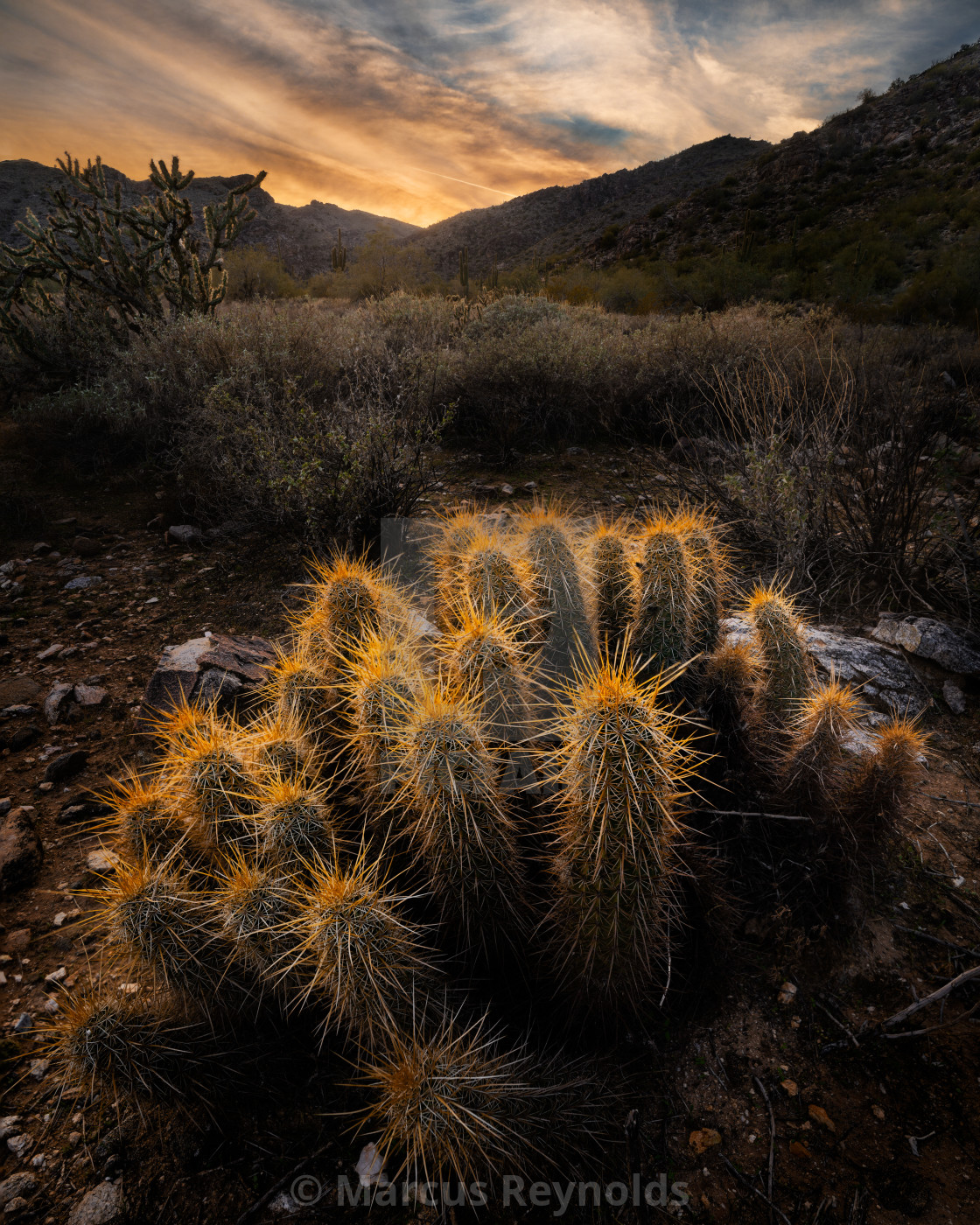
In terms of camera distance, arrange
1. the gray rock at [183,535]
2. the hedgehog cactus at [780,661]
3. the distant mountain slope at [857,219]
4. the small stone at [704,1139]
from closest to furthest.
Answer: the small stone at [704,1139], the hedgehog cactus at [780,661], the gray rock at [183,535], the distant mountain slope at [857,219]

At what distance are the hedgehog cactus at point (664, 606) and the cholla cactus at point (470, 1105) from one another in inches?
53.6

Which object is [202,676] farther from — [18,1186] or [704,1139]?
[704,1139]

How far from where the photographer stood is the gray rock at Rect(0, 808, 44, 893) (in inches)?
99.7

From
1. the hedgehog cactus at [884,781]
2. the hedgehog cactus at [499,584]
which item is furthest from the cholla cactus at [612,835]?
the hedgehog cactus at [884,781]

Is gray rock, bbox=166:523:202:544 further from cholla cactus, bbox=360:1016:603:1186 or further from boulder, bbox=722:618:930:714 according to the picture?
cholla cactus, bbox=360:1016:603:1186

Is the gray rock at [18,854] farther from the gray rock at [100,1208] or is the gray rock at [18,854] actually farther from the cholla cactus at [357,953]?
the cholla cactus at [357,953]

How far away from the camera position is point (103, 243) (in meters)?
8.30

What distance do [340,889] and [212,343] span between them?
24.1 feet

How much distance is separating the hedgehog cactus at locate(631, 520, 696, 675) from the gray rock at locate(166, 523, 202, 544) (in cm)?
455

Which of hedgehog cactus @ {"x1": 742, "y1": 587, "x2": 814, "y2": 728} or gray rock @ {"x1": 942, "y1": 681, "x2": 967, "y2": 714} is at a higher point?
hedgehog cactus @ {"x1": 742, "y1": 587, "x2": 814, "y2": 728}

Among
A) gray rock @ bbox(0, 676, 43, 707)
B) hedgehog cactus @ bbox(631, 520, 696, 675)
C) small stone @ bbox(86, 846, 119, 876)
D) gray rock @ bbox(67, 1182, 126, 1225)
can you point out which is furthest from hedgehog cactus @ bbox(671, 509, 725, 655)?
gray rock @ bbox(0, 676, 43, 707)

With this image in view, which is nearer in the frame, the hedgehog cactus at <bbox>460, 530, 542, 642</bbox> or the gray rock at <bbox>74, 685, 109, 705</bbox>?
the hedgehog cactus at <bbox>460, 530, 542, 642</bbox>

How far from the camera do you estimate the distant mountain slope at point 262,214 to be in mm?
31438

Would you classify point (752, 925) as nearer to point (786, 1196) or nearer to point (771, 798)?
point (771, 798)
